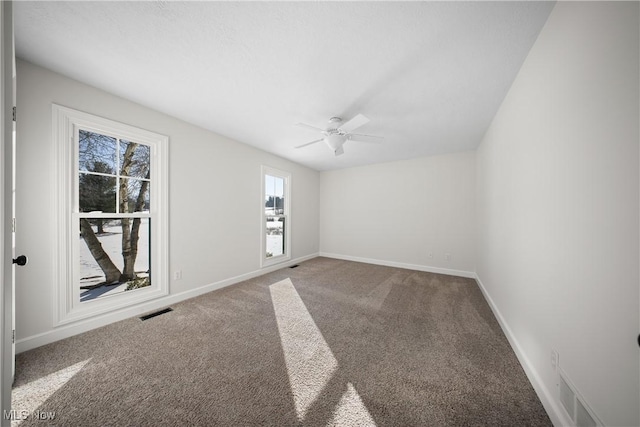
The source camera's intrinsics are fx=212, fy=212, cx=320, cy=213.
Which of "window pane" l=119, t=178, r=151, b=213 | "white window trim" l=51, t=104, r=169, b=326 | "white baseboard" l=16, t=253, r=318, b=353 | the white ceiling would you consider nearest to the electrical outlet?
the white ceiling

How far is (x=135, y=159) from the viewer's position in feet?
8.35

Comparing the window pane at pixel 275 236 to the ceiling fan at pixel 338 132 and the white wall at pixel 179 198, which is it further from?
the ceiling fan at pixel 338 132

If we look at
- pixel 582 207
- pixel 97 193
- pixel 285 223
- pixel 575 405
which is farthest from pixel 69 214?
pixel 575 405

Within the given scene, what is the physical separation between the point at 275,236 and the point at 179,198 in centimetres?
213

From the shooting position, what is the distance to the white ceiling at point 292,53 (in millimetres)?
1329

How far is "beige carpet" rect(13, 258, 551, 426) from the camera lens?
125 centimetres

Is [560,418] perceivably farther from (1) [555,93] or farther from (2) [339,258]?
(2) [339,258]

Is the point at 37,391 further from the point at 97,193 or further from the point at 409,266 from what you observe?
the point at 409,266

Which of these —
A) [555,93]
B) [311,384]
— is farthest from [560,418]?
[555,93]

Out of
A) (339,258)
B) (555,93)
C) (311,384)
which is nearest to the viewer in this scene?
(555,93)

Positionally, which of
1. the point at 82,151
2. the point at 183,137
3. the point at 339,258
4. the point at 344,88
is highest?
the point at 344,88

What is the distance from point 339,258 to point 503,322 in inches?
144

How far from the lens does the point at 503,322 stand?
214cm

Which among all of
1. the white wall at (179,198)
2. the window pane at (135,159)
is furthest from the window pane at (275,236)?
the window pane at (135,159)
